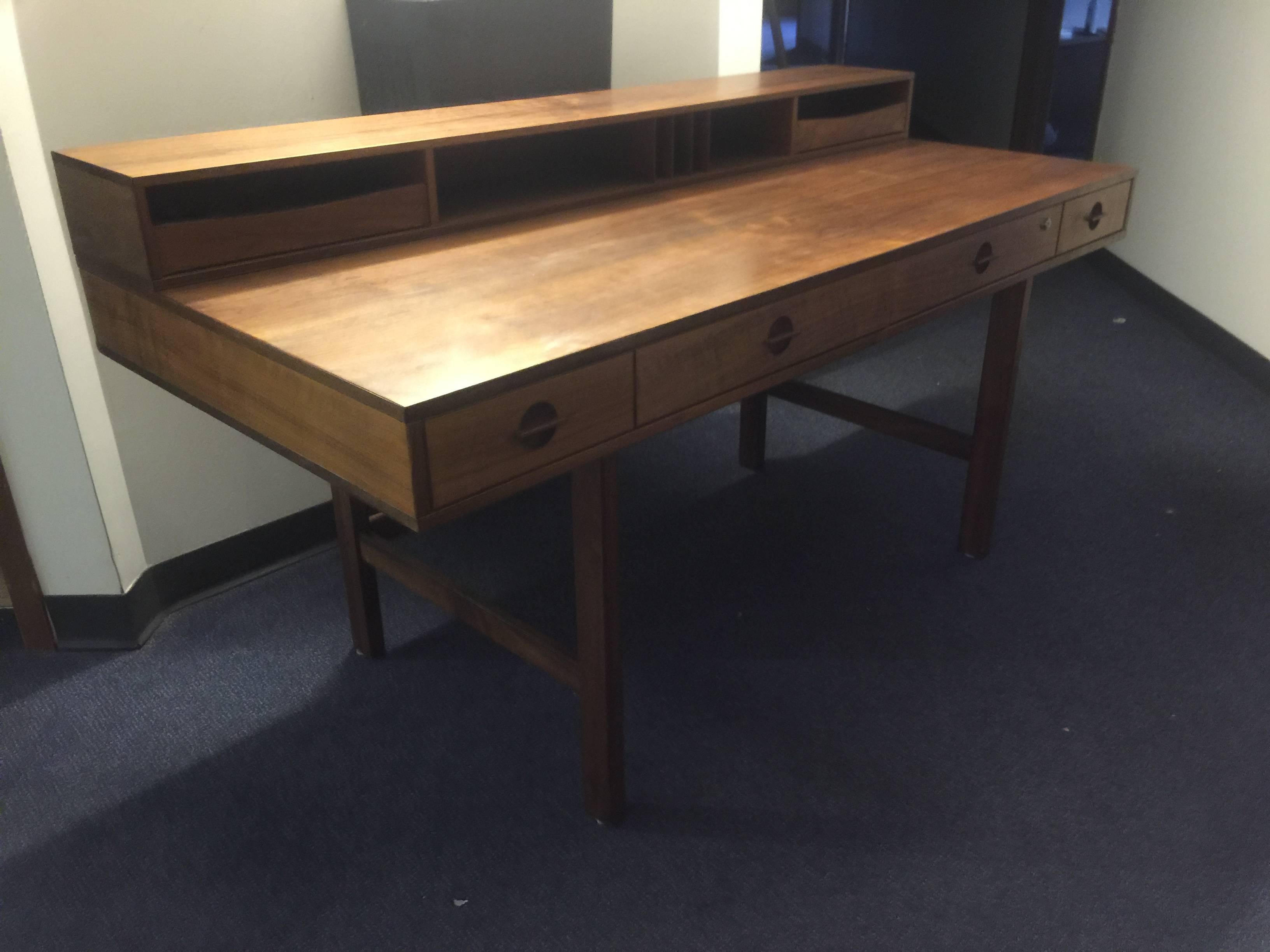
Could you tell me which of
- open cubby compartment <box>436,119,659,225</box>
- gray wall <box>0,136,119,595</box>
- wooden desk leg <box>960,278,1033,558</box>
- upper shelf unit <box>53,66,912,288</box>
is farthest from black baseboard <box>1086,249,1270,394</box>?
gray wall <box>0,136,119,595</box>

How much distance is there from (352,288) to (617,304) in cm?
32

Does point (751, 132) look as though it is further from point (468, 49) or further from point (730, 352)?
point (730, 352)

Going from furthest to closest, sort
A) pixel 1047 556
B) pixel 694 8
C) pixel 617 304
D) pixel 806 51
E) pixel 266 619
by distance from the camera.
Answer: pixel 806 51, pixel 694 8, pixel 1047 556, pixel 266 619, pixel 617 304

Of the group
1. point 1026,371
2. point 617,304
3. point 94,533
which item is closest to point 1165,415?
point 1026,371

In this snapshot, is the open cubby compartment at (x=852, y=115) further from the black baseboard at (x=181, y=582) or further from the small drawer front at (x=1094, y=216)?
the black baseboard at (x=181, y=582)

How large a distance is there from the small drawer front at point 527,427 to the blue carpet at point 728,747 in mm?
666

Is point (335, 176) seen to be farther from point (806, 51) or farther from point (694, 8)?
point (806, 51)

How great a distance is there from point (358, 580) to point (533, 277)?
0.75m

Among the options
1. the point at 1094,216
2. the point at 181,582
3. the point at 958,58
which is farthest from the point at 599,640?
the point at 958,58

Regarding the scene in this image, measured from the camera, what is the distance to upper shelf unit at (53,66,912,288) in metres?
1.26

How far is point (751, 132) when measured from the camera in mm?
1973

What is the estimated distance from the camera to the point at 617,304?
118 cm

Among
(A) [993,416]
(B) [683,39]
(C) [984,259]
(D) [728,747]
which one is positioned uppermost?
(B) [683,39]

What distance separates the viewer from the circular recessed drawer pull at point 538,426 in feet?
3.38
